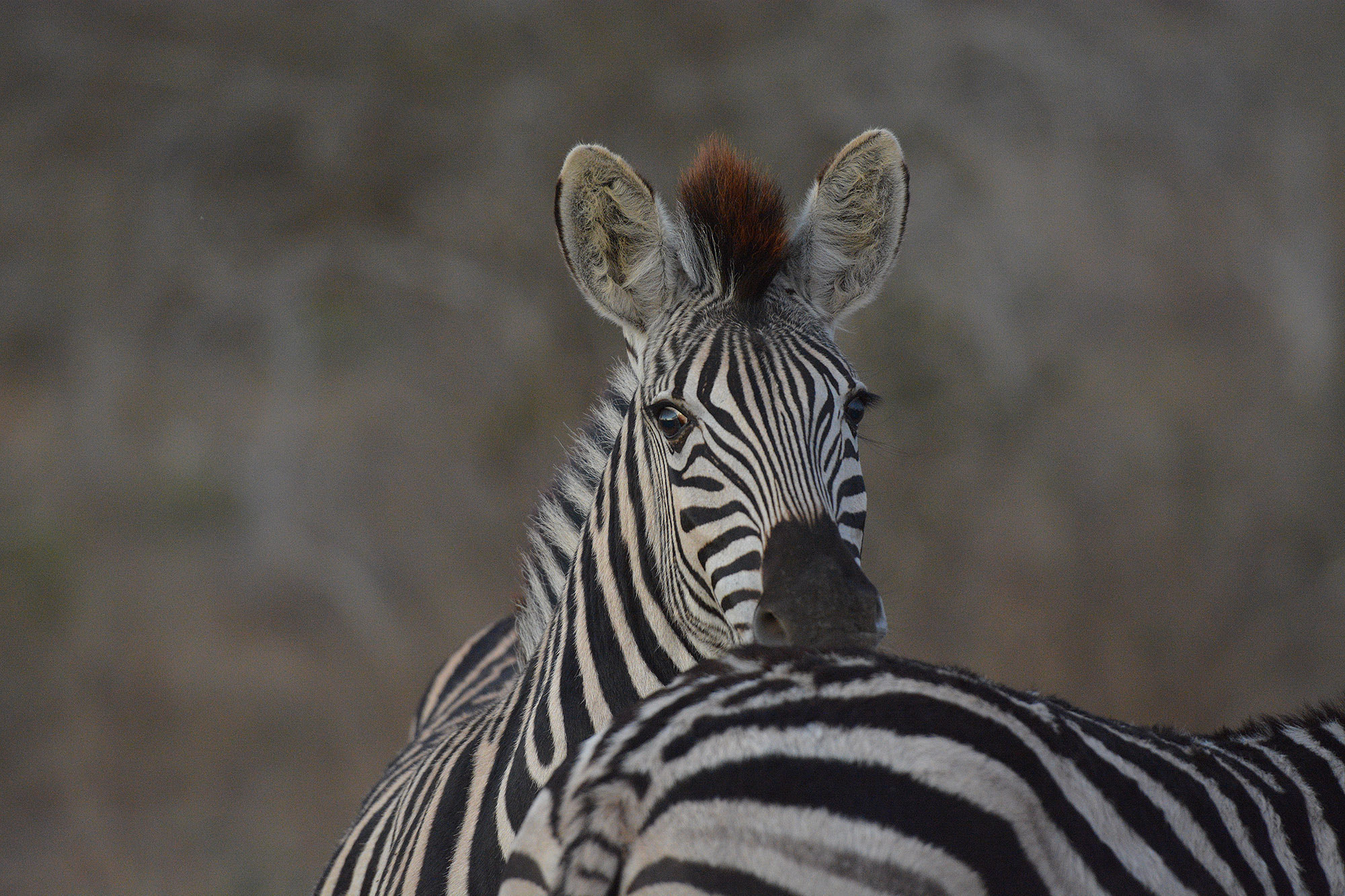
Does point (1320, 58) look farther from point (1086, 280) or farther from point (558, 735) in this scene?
point (558, 735)

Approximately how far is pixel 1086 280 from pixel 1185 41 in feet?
9.88

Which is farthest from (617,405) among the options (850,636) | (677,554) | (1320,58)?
(1320,58)

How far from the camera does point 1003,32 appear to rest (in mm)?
11695

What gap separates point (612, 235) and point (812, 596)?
4.37 ft

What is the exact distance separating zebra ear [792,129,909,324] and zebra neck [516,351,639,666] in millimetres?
633

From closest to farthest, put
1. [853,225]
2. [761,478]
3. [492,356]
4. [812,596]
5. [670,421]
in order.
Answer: [812,596]
[761,478]
[670,421]
[853,225]
[492,356]

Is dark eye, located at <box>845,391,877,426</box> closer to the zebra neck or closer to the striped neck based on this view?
the striped neck

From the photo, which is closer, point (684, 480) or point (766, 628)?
point (766, 628)

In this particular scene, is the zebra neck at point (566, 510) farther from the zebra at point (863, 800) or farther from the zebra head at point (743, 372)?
the zebra at point (863, 800)

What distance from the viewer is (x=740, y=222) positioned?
10.1 ft

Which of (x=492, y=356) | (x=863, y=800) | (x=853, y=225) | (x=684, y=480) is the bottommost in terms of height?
(x=863, y=800)

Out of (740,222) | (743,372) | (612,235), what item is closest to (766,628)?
(743,372)

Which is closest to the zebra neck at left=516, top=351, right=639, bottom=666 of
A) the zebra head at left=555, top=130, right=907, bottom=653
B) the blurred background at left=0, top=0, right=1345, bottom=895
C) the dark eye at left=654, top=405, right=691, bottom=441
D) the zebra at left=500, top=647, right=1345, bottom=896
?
the zebra head at left=555, top=130, right=907, bottom=653

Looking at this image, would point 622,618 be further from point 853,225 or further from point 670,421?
point 853,225
